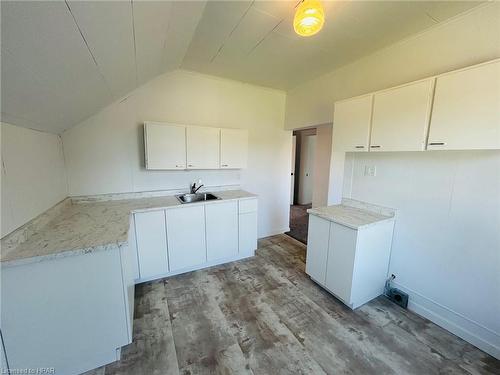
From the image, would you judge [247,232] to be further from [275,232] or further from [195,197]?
[275,232]

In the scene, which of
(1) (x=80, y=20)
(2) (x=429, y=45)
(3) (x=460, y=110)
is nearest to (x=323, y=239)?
(3) (x=460, y=110)

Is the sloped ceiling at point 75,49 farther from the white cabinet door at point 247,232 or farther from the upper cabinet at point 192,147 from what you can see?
the white cabinet door at point 247,232

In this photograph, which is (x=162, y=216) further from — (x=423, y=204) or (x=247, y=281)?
(x=423, y=204)

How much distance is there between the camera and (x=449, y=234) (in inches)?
69.7

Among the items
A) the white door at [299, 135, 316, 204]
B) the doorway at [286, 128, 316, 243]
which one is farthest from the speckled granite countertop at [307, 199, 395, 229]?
the white door at [299, 135, 316, 204]

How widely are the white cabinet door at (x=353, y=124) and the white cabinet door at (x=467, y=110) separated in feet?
1.72

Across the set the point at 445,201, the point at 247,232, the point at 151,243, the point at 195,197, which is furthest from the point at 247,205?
the point at 445,201

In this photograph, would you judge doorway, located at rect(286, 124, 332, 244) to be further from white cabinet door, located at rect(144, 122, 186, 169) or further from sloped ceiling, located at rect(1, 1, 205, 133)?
sloped ceiling, located at rect(1, 1, 205, 133)

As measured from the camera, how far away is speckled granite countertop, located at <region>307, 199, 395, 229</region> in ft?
6.49

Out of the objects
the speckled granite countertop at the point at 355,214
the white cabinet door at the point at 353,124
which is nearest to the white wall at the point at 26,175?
the speckled granite countertop at the point at 355,214

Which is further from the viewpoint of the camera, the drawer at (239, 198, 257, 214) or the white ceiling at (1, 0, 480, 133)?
the drawer at (239, 198, 257, 214)

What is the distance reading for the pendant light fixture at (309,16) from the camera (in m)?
1.30

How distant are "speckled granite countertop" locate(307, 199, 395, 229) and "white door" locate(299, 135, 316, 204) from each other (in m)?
3.75

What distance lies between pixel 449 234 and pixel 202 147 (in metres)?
2.77
